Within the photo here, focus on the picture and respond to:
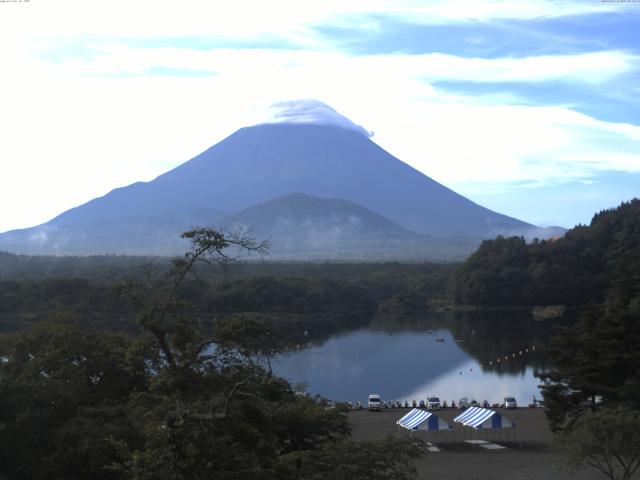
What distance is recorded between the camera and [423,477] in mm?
12523

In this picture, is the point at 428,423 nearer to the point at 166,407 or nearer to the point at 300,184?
the point at 166,407

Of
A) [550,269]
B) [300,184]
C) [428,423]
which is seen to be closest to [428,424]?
[428,423]

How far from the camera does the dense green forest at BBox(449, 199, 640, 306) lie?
1901 inches

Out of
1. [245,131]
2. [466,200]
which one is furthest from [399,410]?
[466,200]

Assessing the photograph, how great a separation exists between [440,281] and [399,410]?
36.6 meters

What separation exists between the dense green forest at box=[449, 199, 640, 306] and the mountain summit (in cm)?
7810

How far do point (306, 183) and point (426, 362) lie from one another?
4411 inches

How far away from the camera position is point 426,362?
1172 inches

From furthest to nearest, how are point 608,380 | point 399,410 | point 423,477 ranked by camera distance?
point 399,410, point 608,380, point 423,477

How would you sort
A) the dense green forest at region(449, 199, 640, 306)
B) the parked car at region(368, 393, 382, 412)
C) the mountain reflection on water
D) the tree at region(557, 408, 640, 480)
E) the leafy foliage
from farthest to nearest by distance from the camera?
the dense green forest at region(449, 199, 640, 306) < the mountain reflection on water < the parked car at region(368, 393, 382, 412) < the tree at region(557, 408, 640, 480) < the leafy foliage

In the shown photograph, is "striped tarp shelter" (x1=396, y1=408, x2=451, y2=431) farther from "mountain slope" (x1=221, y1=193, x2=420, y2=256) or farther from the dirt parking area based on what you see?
"mountain slope" (x1=221, y1=193, x2=420, y2=256)

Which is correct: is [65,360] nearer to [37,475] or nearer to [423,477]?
[37,475]

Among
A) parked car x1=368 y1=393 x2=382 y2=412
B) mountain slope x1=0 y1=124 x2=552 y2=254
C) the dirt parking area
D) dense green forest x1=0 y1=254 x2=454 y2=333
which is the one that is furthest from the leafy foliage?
mountain slope x1=0 y1=124 x2=552 y2=254

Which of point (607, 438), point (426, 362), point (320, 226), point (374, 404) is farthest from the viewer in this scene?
point (320, 226)
